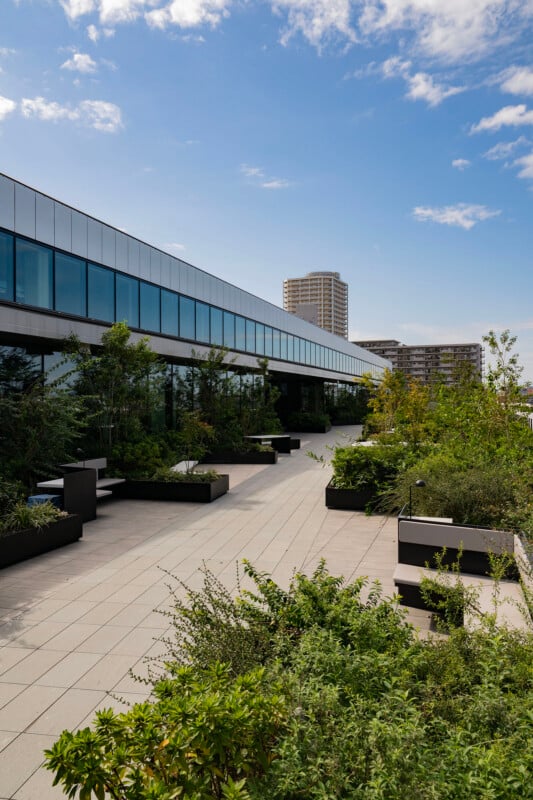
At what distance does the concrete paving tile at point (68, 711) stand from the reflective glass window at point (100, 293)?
11309mm

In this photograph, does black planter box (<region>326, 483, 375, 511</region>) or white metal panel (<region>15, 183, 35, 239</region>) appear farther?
black planter box (<region>326, 483, 375, 511</region>)

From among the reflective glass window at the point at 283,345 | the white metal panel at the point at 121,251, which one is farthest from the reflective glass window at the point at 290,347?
the white metal panel at the point at 121,251

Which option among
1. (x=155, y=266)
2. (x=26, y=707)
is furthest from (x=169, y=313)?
(x=26, y=707)

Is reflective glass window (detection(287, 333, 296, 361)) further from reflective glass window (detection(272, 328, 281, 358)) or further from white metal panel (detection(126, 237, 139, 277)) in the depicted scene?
white metal panel (detection(126, 237, 139, 277))

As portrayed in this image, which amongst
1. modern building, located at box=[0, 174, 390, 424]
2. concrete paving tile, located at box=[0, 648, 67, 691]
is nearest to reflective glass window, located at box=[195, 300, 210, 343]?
modern building, located at box=[0, 174, 390, 424]

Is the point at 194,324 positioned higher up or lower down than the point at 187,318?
lower down

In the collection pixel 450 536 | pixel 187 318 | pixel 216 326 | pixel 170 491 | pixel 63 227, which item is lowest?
pixel 170 491

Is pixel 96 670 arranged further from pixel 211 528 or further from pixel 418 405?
pixel 418 405

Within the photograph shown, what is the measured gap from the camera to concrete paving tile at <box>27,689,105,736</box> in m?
3.92

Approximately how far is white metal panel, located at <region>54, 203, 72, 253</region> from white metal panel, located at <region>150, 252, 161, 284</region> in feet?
14.2

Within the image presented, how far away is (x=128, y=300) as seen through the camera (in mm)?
16266

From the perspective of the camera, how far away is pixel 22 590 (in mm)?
6840

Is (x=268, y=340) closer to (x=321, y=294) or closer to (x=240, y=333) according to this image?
(x=240, y=333)

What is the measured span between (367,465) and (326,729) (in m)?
9.67
